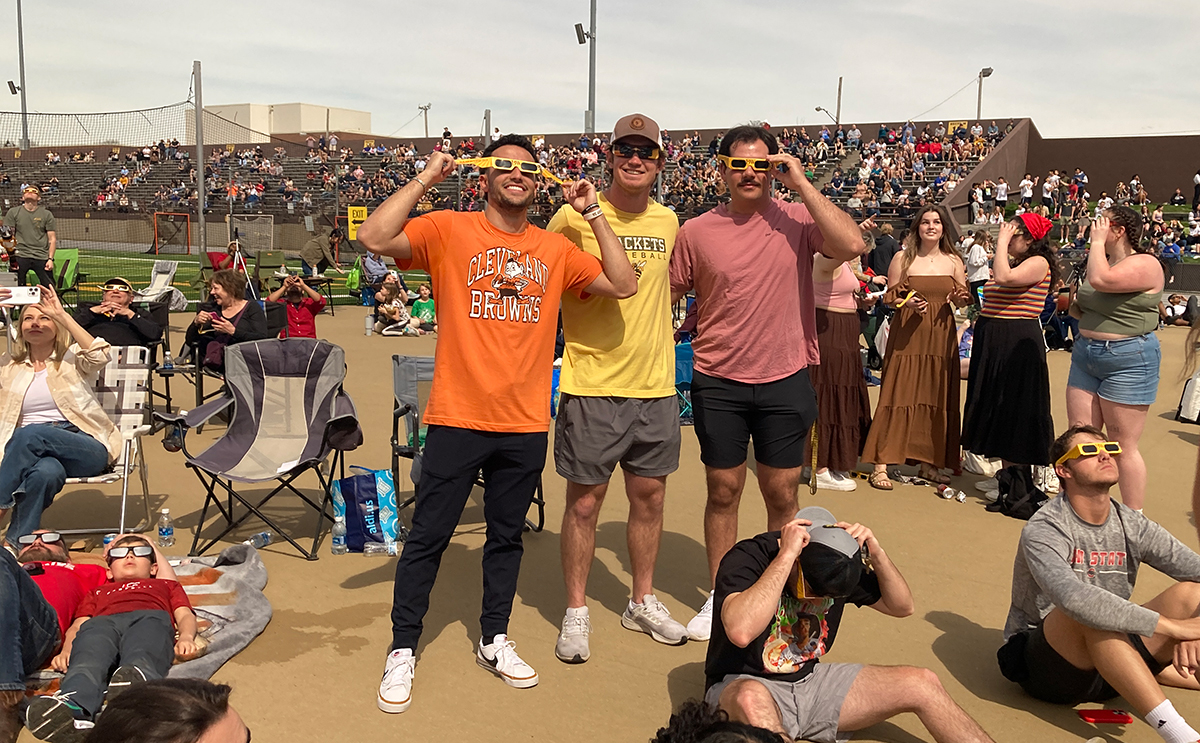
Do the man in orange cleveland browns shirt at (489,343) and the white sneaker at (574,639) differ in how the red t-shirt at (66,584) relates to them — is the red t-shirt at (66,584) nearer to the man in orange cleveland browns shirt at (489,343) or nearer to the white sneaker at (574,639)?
the man in orange cleveland browns shirt at (489,343)

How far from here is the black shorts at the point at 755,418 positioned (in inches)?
153

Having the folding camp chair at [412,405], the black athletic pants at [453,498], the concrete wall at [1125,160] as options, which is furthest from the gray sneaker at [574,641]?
the concrete wall at [1125,160]

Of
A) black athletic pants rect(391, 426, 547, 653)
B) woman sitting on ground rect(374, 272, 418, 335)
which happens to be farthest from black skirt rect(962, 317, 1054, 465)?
woman sitting on ground rect(374, 272, 418, 335)

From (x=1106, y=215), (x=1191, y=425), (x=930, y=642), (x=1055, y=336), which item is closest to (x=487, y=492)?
(x=930, y=642)

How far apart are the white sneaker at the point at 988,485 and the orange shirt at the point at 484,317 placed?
Result: 150 inches

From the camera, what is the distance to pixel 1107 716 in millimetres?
3307

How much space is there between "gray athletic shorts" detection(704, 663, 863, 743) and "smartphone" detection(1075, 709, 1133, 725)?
3.29 feet

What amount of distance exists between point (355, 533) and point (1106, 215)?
14.1ft

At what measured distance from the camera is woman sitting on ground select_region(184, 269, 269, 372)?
7.25 m

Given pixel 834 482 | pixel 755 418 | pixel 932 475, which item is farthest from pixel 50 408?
pixel 932 475

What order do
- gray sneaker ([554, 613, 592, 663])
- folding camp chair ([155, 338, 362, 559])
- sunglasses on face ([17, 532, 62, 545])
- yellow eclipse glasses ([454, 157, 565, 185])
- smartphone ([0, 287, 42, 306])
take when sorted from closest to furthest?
1. yellow eclipse glasses ([454, 157, 565, 185])
2. gray sneaker ([554, 613, 592, 663])
3. sunglasses on face ([17, 532, 62, 545])
4. smartphone ([0, 287, 42, 306])
5. folding camp chair ([155, 338, 362, 559])

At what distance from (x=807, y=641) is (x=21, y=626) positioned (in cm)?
257

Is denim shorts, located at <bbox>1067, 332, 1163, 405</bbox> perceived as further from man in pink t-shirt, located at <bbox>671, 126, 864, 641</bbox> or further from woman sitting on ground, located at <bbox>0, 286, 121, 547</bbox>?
woman sitting on ground, located at <bbox>0, 286, 121, 547</bbox>

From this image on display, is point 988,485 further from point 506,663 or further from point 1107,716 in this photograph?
point 506,663
